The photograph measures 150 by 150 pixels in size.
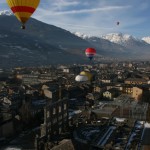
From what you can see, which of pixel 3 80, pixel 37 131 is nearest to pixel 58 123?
pixel 37 131

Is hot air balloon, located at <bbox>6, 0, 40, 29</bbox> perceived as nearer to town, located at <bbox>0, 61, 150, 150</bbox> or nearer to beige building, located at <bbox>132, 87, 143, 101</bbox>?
town, located at <bbox>0, 61, 150, 150</bbox>

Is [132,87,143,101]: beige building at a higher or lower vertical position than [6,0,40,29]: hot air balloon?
lower

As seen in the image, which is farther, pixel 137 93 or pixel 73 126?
Answer: pixel 137 93

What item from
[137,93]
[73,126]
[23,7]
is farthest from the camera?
[137,93]

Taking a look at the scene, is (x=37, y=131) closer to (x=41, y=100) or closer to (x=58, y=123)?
(x=58, y=123)

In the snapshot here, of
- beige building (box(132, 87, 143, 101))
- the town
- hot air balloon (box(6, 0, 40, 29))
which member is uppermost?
hot air balloon (box(6, 0, 40, 29))

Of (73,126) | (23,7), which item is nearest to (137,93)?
(73,126)

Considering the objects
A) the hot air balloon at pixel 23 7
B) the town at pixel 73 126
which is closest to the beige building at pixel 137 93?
the town at pixel 73 126

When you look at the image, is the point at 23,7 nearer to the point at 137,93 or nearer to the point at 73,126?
the point at 73,126

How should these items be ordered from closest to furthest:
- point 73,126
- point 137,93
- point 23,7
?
point 23,7, point 73,126, point 137,93

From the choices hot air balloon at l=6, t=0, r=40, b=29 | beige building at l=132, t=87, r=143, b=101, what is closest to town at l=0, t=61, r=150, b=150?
beige building at l=132, t=87, r=143, b=101

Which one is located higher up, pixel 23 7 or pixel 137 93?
pixel 23 7
